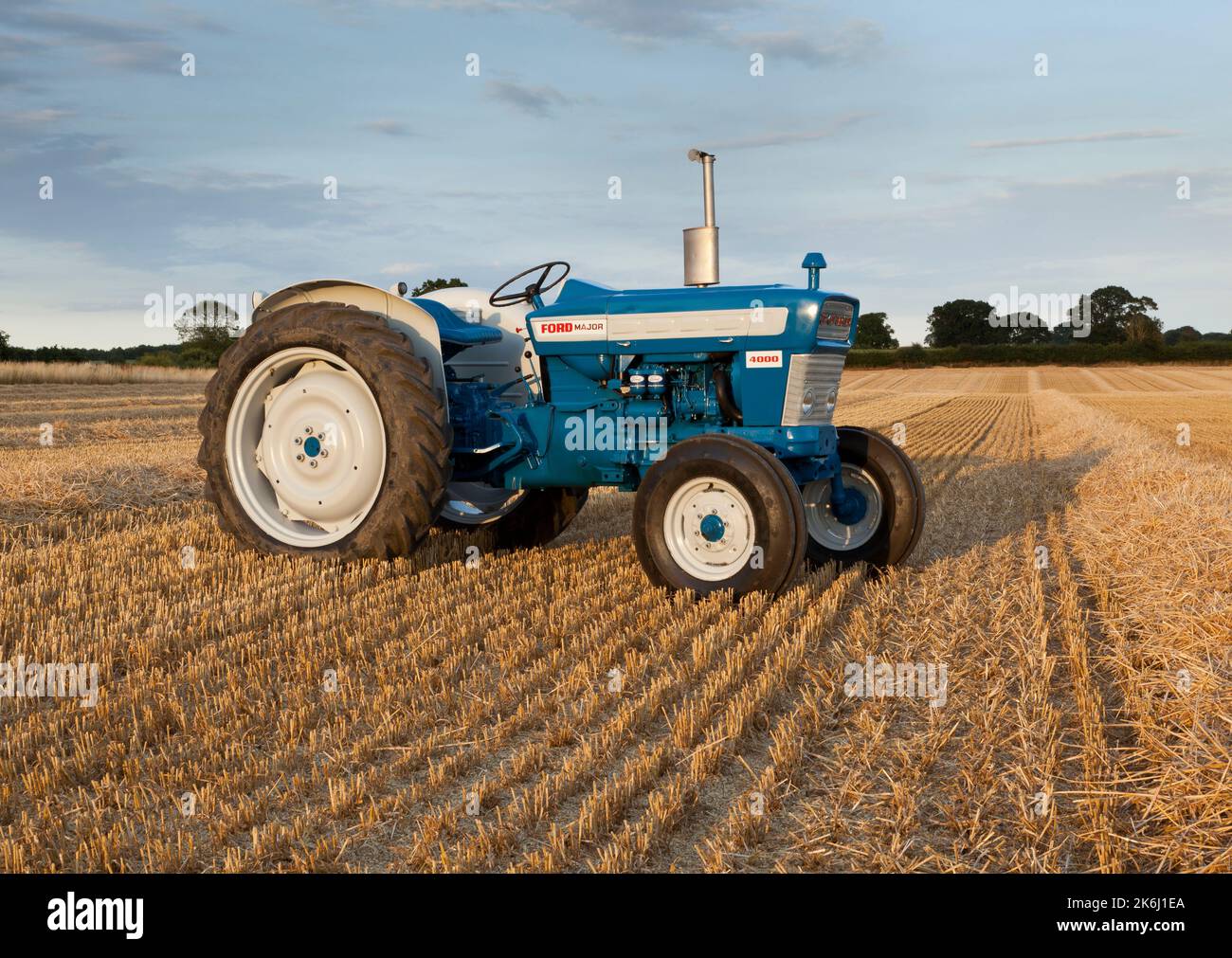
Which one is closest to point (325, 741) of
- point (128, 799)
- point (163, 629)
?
point (128, 799)

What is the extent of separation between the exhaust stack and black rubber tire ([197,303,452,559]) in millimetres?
1590

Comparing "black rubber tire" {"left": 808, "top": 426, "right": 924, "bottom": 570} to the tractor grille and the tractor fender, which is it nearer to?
the tractor grille

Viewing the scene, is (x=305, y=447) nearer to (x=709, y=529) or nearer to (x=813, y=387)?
(x=709, y=529)

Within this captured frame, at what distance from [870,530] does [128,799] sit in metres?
4.47

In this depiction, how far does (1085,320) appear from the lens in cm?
7031

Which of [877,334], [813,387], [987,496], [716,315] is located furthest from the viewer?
[877,334]

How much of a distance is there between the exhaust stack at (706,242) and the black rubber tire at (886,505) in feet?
4.31

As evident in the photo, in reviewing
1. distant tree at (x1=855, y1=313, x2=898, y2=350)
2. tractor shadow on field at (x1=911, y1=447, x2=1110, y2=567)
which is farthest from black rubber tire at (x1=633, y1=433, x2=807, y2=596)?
distant tree at (x1=855, y1=313, x2=898, y2=350)

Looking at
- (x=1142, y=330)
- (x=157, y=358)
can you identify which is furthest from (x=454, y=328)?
(x=1142, y=330)

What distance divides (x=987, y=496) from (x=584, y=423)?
490 cm

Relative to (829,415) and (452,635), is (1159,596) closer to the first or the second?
(829,415)

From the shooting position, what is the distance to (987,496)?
954 cm

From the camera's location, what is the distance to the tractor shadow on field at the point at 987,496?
24.5 ft

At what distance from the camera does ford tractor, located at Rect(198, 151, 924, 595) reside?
5480mm
